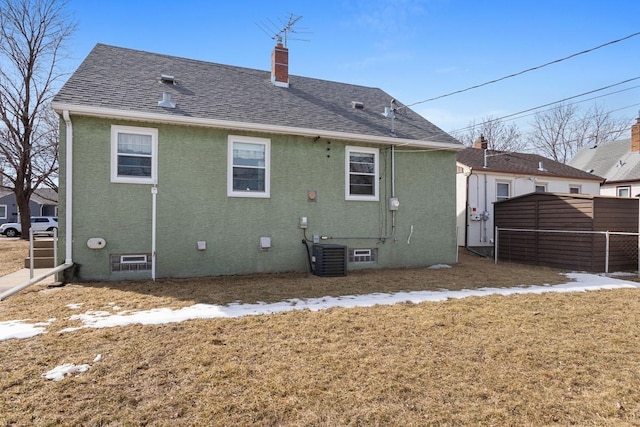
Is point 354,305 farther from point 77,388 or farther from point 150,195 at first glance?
point 150,195

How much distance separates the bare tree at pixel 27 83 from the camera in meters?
18.2

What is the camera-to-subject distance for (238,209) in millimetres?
8891

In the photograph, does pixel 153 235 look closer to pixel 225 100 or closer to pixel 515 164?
pixel 225 100

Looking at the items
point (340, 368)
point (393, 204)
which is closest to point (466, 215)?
point (393, 204)

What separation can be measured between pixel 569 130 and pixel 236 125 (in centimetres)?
3311

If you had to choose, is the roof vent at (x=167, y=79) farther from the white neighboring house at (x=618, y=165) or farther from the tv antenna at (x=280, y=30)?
the white neighboring house at (x=618, y=165)

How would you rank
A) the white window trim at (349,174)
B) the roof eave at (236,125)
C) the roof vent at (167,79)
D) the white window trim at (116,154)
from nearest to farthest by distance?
the roof eave at (236,125)
the white window trim at (116,154)
the roof vent at (167,79)
the white window trim at (349,174)

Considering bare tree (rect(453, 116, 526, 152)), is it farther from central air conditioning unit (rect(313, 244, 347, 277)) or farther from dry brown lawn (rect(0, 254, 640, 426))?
dry brown lawn (rect(0, 254, 640, 426))

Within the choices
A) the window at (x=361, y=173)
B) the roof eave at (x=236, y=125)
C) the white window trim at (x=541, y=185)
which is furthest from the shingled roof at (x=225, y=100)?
the white window trim at (x=541, y=185)

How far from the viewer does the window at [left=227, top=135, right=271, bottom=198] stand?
8.89 metres

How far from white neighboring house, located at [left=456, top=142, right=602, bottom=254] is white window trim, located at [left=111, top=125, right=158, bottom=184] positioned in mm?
11753

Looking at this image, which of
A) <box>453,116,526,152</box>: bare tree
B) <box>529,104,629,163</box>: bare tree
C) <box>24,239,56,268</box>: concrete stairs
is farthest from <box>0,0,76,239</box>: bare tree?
<box>529,104,629,163</box>: bare tree

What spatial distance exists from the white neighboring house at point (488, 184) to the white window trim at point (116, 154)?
1175cm

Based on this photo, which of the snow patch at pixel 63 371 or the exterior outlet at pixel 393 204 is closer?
the snow patch at pixel 63 371
